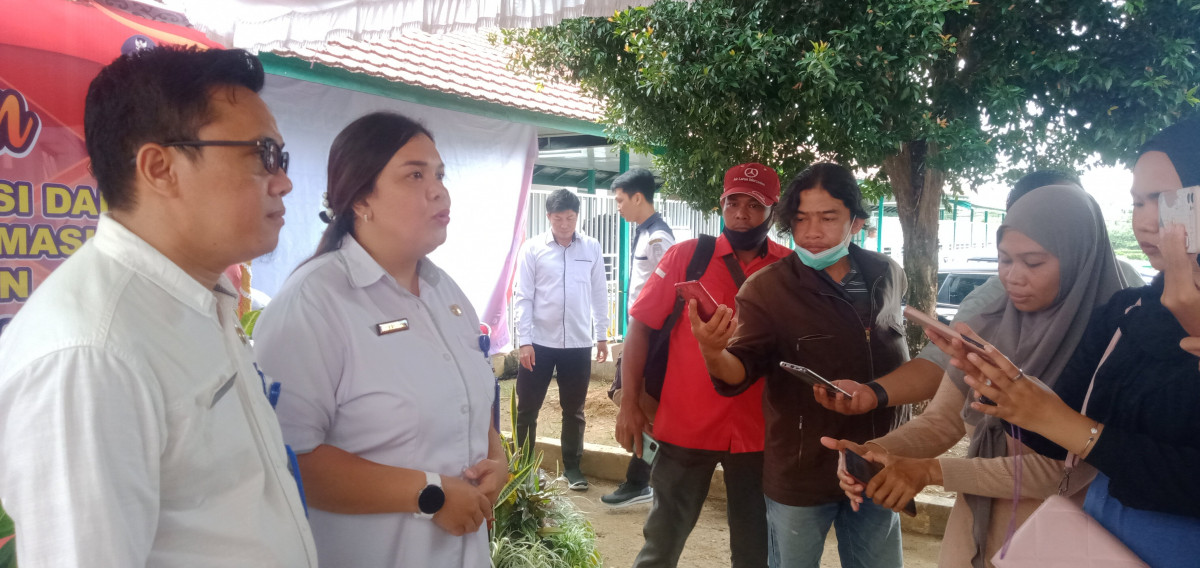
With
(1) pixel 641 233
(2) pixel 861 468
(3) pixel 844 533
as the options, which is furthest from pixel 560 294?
(2) pixel 861 468

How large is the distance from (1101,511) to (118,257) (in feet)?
6.28

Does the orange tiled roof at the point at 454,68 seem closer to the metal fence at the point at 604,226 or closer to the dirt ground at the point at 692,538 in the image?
the metal fence at the point at 604,226

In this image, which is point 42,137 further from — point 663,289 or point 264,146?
point 663,289

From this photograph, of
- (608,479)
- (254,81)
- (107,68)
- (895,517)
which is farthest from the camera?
(608,479)

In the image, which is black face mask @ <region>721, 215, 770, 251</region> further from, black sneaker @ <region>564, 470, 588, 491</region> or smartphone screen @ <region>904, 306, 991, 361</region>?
black sneaker @ <region>564, 470, 588, 491</region>

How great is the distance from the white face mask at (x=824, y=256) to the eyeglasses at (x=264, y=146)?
1722mm

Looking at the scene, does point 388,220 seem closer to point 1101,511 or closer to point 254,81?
point 254,81

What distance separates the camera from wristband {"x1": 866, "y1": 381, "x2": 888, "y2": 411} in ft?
7.41

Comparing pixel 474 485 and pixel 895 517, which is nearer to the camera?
pixel 474 485

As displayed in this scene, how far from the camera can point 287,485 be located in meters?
1.28

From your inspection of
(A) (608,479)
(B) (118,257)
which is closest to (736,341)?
(B) (118,257)

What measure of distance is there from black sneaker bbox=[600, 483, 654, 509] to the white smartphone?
4027 millimetres

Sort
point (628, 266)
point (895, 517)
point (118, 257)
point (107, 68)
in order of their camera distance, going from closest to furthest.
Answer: point (118, 257), point (107, 68), point (895, 517), point (628, 266)

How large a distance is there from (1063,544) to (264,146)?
175 centimetres
